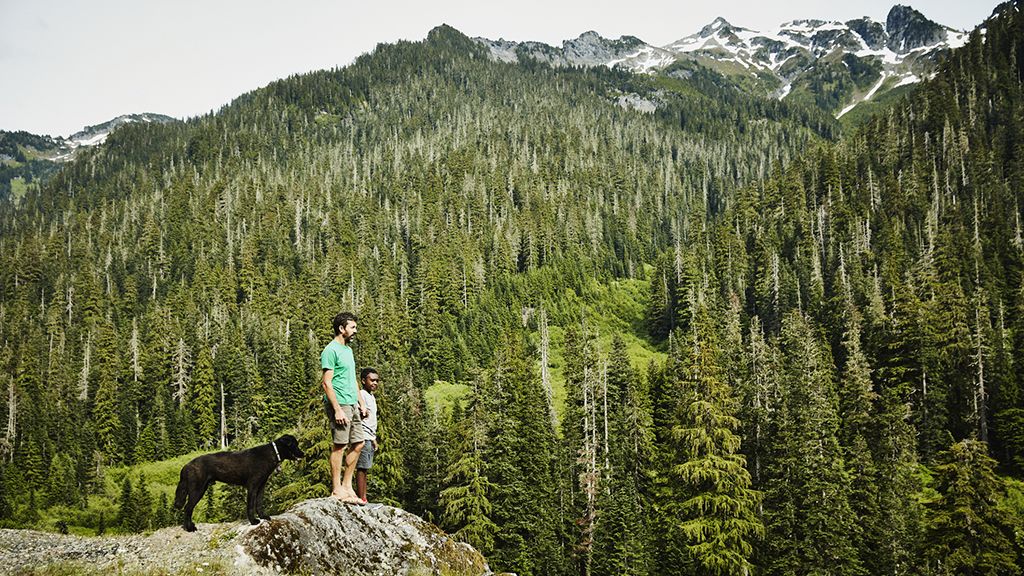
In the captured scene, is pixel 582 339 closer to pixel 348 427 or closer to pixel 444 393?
pixel 444 393

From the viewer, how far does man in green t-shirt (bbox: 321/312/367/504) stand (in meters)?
10.2

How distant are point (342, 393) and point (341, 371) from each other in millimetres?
379

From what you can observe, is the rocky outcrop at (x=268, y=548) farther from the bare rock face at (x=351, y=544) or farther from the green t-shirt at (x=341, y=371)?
the green t-shirt at (x=341, y=371)

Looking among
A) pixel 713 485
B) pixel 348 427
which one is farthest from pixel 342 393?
pixel 713 485

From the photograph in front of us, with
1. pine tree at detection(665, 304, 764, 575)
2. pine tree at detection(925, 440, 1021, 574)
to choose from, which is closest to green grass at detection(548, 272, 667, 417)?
pine tree at detection(925, 440, 1021, 574)

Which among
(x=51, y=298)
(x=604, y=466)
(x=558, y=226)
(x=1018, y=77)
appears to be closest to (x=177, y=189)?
(x=51, y=298)

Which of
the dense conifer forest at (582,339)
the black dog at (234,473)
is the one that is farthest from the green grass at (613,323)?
the black dog at (234,473)

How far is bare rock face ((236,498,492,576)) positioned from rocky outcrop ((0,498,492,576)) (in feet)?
0.05

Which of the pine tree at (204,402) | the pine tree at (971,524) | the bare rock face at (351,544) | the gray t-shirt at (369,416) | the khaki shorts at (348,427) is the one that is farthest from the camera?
the pine tree at (204,402)

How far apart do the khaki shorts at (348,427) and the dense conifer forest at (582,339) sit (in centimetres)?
1993

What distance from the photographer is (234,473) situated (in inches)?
393

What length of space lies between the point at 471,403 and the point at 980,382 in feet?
190

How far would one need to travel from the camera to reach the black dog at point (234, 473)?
972cm

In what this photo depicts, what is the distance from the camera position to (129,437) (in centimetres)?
7875
